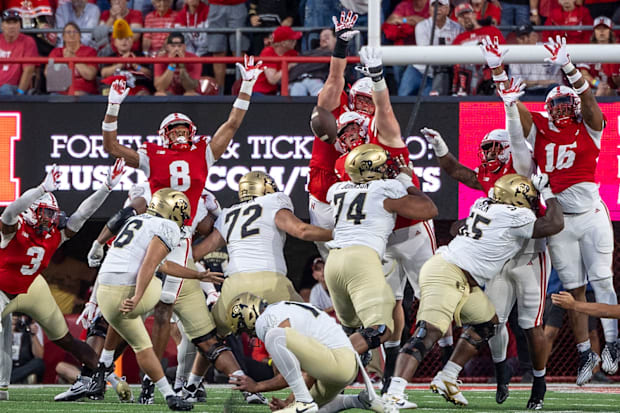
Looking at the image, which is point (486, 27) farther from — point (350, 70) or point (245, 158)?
point (245, 158)

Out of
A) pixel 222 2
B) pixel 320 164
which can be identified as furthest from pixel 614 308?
pixel 222 2

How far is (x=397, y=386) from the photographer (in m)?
6.77

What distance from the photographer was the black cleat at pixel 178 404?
7.23 m

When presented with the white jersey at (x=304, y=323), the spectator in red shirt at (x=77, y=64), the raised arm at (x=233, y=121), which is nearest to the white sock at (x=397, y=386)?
the white jersey at (x=304, y=323)

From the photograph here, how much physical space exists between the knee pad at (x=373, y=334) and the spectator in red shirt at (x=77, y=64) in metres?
5.10

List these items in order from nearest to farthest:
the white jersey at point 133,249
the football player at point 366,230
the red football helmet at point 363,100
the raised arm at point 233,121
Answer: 1. the football player at point 366,230
2. the white jersey at point 133,249
3. the red football helmet at point 363,100
4. the raised arm at point 233,121

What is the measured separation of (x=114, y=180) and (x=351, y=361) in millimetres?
3285

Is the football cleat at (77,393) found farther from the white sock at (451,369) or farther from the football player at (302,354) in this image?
the white sock at (451,369)

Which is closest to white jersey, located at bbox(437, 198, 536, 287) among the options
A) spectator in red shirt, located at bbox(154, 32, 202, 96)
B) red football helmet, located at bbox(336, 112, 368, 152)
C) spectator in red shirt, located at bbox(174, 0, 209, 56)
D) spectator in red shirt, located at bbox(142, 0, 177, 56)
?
red football helmet, located at bbox(336, 112, 368, 152)

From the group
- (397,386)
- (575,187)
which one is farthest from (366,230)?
(575,187)

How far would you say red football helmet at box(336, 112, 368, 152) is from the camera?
797 cm

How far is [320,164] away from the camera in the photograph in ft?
27.6

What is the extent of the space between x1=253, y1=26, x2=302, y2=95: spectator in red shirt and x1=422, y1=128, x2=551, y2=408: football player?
3286 mm

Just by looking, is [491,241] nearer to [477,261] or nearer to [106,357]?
[477,261]
